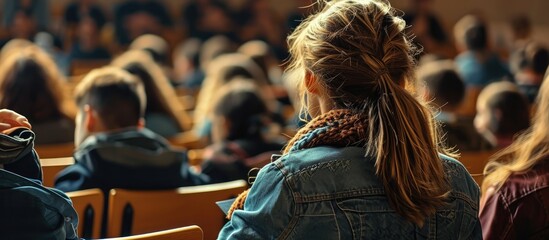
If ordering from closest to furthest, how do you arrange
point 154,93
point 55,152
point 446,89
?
point 55,152
point 446,89
point 154,93

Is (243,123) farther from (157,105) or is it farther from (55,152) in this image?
(157,105)

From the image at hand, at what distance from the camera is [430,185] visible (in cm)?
191

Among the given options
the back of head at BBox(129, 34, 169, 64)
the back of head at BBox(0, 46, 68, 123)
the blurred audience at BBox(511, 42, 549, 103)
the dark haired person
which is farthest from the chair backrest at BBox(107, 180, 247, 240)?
the dark haired person

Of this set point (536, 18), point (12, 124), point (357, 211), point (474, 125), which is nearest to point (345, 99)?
point (357, 211)

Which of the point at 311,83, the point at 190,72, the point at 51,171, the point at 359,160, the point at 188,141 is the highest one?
the point at 311,83

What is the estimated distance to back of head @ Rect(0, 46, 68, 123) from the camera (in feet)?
13.6

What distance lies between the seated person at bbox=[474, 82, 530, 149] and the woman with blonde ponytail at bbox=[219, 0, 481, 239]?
2.31 meters

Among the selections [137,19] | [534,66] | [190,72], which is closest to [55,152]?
[534,66]

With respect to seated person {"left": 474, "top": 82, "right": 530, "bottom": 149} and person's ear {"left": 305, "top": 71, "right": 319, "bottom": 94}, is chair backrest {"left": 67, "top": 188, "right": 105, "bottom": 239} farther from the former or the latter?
seated person {"left": 474, "top": 82, "right": 530, "bottom": 149}

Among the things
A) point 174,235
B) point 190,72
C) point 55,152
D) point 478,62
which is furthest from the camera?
point 190,72

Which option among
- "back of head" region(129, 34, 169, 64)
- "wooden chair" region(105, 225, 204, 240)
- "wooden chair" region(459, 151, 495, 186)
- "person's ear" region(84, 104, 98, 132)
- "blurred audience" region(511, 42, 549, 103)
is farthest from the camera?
"back of head" region(129, 34, 169, 64)

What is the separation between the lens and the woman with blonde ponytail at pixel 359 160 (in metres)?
1.85

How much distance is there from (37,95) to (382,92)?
260 centimetres

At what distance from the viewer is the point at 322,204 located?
185 centimetres
